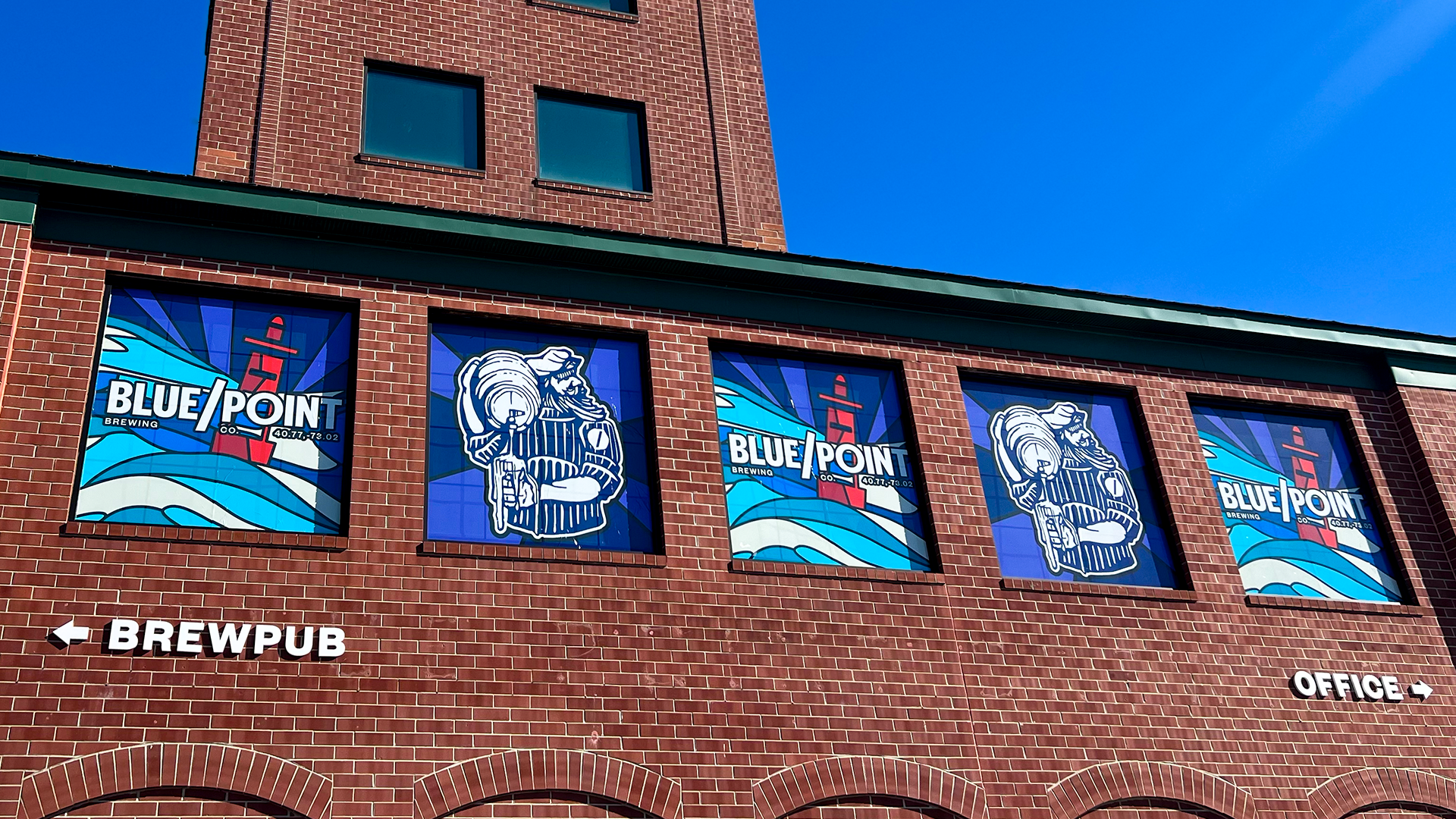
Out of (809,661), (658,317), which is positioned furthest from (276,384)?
(809,661)

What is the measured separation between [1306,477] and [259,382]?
12499 mm

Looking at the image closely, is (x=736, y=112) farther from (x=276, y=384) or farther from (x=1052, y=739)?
(x=1052, y=739)

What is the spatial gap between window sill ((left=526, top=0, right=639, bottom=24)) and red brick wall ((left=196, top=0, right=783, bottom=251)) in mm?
53

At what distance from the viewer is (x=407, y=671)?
11.6 meters

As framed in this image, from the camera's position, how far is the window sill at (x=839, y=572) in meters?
13.3

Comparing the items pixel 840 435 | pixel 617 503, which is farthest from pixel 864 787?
pixel 840 435

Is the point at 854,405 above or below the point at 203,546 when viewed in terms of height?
above

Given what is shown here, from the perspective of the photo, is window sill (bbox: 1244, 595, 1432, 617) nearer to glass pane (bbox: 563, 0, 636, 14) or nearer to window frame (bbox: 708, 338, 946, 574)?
window frame (bbox: 708, 338, 946, 574)

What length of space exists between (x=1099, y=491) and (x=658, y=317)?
18.4 ft

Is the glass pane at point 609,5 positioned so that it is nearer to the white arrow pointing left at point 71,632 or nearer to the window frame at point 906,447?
the window frame at point 906,447

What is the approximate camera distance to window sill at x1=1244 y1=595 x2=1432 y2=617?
1501cm

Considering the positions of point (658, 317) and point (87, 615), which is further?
point (658, 317)

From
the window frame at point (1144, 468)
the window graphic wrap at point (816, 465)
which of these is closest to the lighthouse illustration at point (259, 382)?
the window graphic wrap at point (816, 465)

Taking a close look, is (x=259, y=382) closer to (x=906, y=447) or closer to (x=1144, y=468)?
(x=906, y=447)
